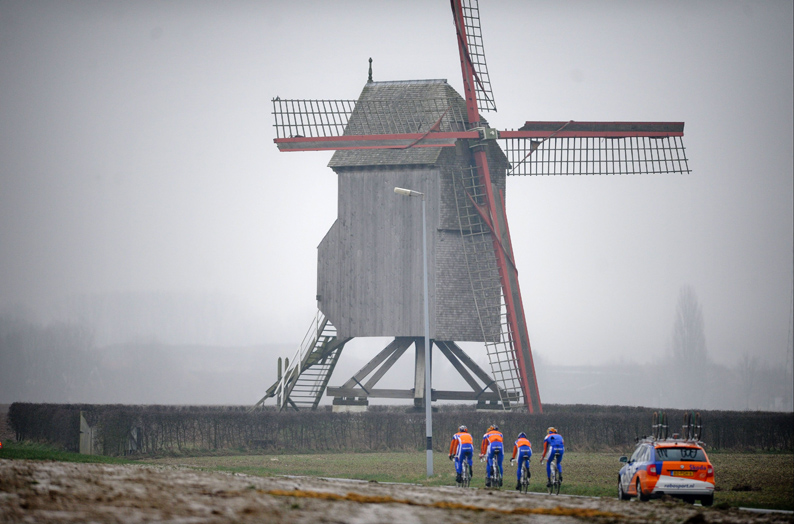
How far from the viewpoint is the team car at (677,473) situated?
20500 mm

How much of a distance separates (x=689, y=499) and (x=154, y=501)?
36.2ft

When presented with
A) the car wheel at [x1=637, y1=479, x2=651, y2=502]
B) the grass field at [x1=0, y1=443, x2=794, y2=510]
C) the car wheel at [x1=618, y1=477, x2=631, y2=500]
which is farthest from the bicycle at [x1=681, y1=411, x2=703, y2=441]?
the car wheel at [x1=637, y1=479, x2=651, y2=502]

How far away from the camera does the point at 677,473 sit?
813 inches

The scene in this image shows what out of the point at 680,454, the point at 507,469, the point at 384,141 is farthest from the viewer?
the point at 384,141

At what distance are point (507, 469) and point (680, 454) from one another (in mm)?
13318

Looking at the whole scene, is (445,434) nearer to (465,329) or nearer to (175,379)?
(465,329)

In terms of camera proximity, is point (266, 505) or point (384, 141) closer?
point (266, 505)

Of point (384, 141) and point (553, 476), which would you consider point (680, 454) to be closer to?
point (553, 476)

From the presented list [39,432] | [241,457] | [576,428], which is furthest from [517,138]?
[39,432]

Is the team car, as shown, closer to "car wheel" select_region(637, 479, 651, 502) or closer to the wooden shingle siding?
"car wheel" select_region(637, 479, 651, 502)

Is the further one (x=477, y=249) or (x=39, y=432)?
(x=477, y=249)

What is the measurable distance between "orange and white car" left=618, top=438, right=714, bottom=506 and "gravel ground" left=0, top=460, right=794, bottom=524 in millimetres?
721

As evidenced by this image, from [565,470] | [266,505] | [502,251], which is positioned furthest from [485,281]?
[266,505]

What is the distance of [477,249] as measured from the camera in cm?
4231
